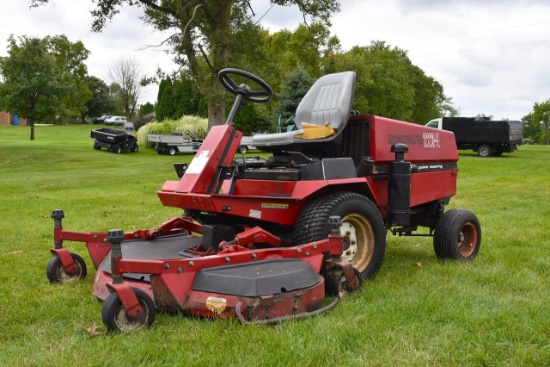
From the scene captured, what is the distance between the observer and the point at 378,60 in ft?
148

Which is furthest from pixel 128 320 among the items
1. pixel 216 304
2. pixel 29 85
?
pixel 29 85

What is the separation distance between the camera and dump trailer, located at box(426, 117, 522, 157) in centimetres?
2503

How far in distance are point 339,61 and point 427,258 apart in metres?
34.0

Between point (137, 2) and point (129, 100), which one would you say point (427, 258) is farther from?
point (129, 100)

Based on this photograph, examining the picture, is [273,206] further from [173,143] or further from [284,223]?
[173,143]

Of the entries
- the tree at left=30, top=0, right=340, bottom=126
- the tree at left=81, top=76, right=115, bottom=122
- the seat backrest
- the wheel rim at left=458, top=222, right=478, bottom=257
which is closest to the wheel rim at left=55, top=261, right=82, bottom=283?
the seat backrest

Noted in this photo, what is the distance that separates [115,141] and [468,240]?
909 inches

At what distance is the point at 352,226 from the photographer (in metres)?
4.32

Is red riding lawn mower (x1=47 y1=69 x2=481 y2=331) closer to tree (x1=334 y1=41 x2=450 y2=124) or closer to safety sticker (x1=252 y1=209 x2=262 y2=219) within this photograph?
safety sticker (x1=252 y1=209 x2=262 y2=219)

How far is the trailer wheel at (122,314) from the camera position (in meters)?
3.13

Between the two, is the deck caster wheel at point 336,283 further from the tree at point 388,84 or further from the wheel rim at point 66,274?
the tree at point 388,84

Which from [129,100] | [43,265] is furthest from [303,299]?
[129,100]

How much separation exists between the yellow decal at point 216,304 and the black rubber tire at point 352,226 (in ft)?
3.05

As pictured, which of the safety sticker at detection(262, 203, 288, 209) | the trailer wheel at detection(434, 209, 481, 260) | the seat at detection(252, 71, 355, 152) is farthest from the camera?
the trailer wheel at detection(434, 209, 481, 260)
